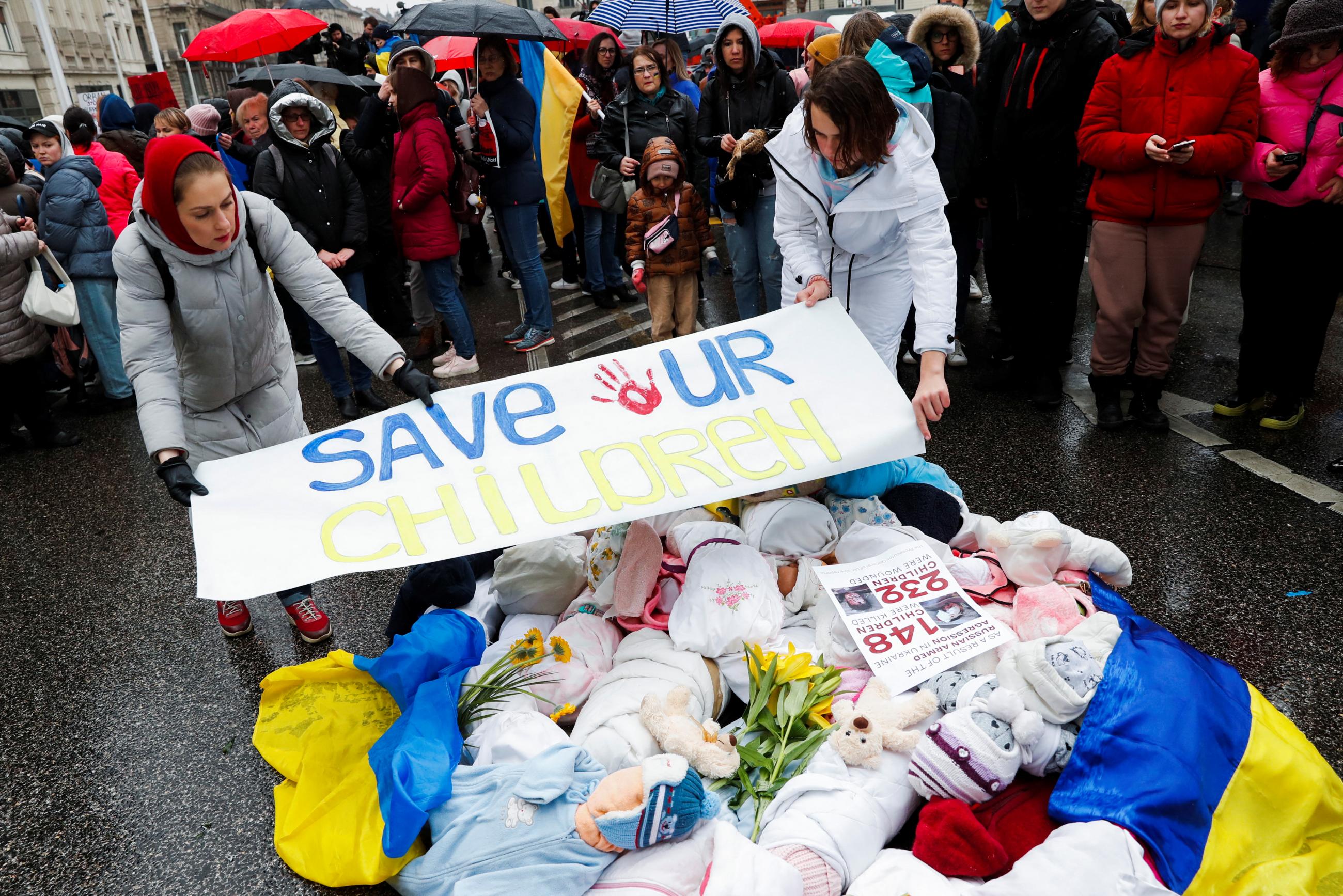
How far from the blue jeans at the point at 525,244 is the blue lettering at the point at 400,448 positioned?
12.7 feet

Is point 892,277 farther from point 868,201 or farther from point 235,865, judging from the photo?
point 235,865

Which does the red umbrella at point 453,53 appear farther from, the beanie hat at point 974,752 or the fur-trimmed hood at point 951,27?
the beanie hat at point 974,752

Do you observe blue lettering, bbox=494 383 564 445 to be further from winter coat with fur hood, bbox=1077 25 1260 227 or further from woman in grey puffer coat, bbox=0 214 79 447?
woman in grey puffer coat, bbox=0 214 79 447

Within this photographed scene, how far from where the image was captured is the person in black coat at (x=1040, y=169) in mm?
4500

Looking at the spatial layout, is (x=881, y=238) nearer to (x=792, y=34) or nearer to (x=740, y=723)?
(x=740, y=723)

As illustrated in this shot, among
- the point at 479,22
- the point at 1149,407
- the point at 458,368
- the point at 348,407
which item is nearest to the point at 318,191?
the point at 348,407

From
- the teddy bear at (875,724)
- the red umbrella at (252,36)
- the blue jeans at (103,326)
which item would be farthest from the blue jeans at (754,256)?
the red umbrella at (252,36)

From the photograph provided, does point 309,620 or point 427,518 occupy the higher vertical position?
point 427,518

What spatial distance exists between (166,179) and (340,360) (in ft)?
10.2

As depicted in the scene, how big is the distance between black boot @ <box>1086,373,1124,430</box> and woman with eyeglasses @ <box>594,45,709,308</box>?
9.40 feet

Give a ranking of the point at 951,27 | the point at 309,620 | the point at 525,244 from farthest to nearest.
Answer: the point at 525,244
the point at 951,27
the point at 309,620

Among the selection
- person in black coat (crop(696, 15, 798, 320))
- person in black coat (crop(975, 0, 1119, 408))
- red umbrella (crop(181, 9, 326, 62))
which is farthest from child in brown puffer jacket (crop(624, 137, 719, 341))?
red umbrella (crop(181, 9, 326, 62))

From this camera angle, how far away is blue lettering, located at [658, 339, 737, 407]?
2924mm

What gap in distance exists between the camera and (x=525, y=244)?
6.47m
